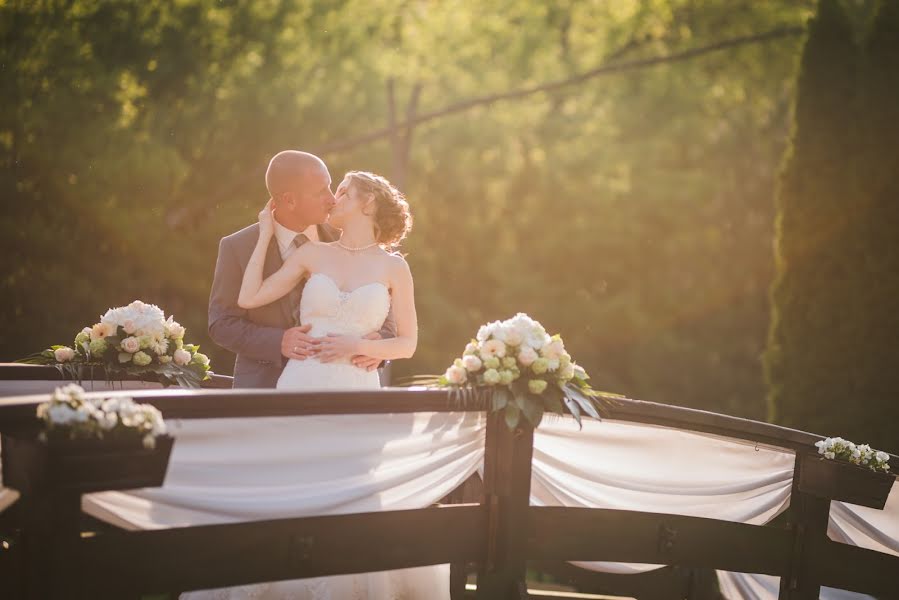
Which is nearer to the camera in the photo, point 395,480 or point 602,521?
point 395,480

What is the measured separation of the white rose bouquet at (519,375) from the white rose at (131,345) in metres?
1.82

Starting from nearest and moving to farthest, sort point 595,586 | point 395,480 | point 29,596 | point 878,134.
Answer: point 29,596
point 395,480
point 595,586
point 878,134

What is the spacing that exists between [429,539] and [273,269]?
1913 mm

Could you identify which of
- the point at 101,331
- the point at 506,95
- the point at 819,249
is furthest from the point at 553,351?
the point at 506,95

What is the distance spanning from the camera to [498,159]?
21094mm

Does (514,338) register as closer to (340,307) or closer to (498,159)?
(340,307)

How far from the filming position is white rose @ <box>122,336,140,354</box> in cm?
546

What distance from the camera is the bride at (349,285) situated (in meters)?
5.50

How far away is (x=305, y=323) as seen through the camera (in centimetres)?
561

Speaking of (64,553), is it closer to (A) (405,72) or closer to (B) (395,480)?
(B) (395,480)

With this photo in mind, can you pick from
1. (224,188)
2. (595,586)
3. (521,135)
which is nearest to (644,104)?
(521,135)

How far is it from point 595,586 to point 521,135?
16.1 metres

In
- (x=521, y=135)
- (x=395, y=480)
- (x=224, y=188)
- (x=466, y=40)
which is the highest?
(x=466, y=40)

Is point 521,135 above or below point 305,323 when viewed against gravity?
above
